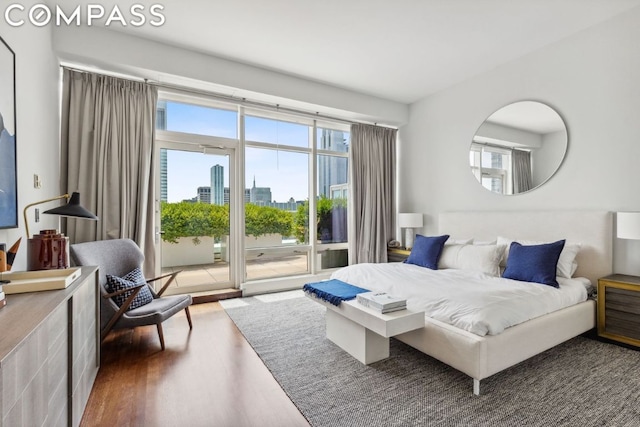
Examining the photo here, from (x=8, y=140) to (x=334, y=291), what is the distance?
238 cm

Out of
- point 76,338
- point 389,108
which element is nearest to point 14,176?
point 76,338

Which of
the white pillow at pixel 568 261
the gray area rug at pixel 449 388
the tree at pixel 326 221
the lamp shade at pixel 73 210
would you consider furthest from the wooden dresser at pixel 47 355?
the white pillow at pixel 568 261

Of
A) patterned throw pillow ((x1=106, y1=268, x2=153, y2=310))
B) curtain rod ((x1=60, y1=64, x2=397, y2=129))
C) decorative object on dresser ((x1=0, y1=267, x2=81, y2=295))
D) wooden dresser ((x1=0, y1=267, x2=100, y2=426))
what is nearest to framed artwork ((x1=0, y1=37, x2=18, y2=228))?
decorative object on dresser ((x1=0, y1=267, x2=81, y2=295))

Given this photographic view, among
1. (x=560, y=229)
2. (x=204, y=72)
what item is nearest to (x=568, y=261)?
(x=560, y=229)

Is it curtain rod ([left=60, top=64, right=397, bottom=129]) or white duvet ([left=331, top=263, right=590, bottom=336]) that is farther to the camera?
curtain rod ([left=60, top=64, right=397, bottom=129])

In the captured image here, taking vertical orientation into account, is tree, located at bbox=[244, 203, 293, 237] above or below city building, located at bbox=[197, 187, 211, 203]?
below

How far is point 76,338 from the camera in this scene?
1617mm

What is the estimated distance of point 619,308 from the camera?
2.67 metres

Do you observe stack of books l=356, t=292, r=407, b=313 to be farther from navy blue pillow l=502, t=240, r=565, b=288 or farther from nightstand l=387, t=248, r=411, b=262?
nightstand l=387, t=248, r=411, b=262

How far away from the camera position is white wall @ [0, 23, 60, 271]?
1994 millimetres

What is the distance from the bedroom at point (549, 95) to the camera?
2.36 m

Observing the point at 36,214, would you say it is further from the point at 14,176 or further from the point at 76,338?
the point at 76,338

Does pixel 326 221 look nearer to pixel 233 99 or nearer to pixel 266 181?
pixel 266 181

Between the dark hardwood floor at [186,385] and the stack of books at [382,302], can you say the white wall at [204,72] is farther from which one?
the stack of books at [382,302]
